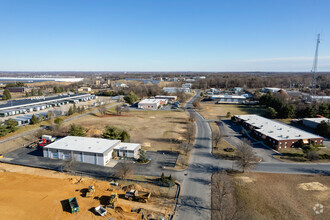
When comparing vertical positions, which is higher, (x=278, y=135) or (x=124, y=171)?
(x=278, y=135)

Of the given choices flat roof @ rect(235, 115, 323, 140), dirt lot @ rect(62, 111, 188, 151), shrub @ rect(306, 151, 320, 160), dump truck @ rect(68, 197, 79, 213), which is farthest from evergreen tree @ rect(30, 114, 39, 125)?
shrub @ rect(306, 151, 320, 160)

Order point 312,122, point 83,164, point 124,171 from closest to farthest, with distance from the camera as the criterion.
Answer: point 124,171, point 83,164, point 312,122

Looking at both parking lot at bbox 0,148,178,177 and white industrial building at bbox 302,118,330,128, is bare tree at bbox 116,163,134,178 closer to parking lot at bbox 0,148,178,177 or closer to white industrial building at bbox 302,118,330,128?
→ parking lot at bbox 0,148,178,177

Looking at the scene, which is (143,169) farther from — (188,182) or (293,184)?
(293,184)

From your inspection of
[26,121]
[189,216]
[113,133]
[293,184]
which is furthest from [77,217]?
[26,121]

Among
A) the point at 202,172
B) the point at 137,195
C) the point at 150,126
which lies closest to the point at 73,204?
the point at 137,195

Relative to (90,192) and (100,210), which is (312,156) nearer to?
(100,210)

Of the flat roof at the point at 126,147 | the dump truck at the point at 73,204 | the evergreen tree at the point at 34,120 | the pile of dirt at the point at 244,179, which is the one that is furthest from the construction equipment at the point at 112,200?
the evergreen tree at the point at 34,120
